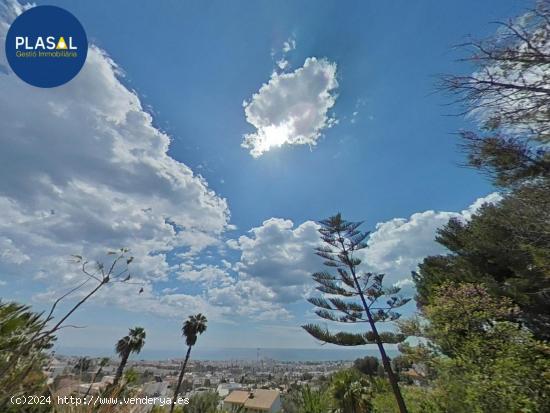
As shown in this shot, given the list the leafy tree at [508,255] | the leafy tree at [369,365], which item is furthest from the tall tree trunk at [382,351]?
the leafy tree at [369,365]

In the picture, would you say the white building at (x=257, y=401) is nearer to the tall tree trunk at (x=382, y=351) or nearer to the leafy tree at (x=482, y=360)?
the tall tree trunk at (x=382, y=351)

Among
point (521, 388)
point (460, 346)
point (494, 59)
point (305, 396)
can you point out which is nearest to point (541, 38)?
point (494, 59)

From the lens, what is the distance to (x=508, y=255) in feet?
29.2

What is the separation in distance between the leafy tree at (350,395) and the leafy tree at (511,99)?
394 inches

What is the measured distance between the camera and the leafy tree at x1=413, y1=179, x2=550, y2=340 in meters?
4.80

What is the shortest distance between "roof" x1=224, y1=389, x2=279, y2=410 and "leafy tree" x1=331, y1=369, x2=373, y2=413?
16.4 metres

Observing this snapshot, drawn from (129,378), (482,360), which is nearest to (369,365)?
(482,360)

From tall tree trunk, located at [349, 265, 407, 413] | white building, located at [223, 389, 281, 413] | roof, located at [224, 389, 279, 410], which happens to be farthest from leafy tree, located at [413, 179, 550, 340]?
roof, located at [224, 389, 279, 410]

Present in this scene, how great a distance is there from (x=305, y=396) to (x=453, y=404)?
751 centimetres

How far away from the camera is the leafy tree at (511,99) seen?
3867mm

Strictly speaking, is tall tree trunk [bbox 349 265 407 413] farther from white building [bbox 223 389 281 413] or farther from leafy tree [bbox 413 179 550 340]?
white building [bbox 223 389 281 413]

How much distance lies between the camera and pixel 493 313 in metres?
6.10

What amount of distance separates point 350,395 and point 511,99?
1169 centimetres

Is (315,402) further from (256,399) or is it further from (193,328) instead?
(256,399)
